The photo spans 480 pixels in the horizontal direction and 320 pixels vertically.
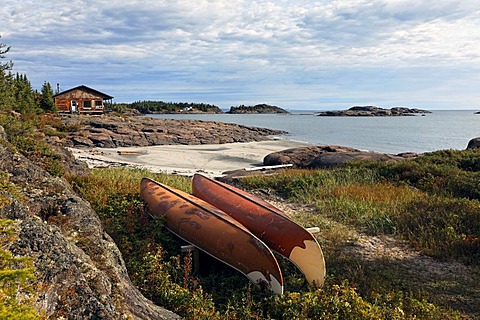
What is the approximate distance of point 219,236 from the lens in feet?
22.7

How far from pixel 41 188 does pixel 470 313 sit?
6.42 metres

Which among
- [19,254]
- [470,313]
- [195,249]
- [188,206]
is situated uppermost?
[19,254]

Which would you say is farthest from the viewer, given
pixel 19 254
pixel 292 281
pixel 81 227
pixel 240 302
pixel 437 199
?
pixel 437 199

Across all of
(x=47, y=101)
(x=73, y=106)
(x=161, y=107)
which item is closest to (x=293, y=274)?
(x=47, y=101)

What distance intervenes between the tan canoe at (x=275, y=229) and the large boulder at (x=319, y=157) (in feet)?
39.0

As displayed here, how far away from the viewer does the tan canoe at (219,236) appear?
628 centimetres

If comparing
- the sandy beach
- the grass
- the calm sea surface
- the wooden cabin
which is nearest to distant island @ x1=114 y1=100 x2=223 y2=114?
the calm sea surface

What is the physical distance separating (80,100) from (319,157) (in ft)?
123

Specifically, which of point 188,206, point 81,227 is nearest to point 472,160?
point 188,206

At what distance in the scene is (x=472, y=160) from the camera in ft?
52.2

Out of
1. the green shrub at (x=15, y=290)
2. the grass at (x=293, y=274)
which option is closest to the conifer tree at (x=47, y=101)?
the grass at (x=293, y=274)

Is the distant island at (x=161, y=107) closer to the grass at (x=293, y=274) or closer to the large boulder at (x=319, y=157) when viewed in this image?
the large boulder at (x=319, y=157)

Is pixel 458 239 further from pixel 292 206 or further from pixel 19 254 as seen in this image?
pixel 19 254

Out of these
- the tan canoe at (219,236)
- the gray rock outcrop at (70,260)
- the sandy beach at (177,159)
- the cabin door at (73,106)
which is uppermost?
the cabin door at (73,106)
